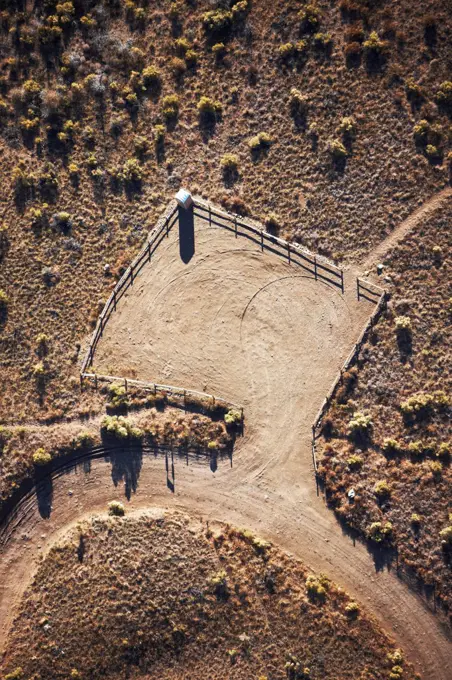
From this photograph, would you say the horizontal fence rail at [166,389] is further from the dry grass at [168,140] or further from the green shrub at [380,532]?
the green shrub at [380,532]

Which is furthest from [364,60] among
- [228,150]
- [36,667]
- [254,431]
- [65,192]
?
[36,667]

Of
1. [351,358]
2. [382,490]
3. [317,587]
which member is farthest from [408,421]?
[317,587]

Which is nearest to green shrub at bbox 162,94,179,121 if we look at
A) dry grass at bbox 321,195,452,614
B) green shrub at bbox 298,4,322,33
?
green shrub at bbox 298,4,322,33

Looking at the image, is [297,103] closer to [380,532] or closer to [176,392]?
[176,392]

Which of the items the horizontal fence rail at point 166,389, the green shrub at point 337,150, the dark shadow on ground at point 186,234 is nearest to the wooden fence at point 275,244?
the dark shadow on ground at point 186,234

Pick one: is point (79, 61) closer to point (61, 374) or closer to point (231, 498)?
point (61, 374)

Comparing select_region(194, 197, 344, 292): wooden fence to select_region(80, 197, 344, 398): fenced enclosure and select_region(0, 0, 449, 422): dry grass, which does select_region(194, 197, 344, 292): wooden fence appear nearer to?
select_region(80, 197, 344, 398): fenced enclosure
